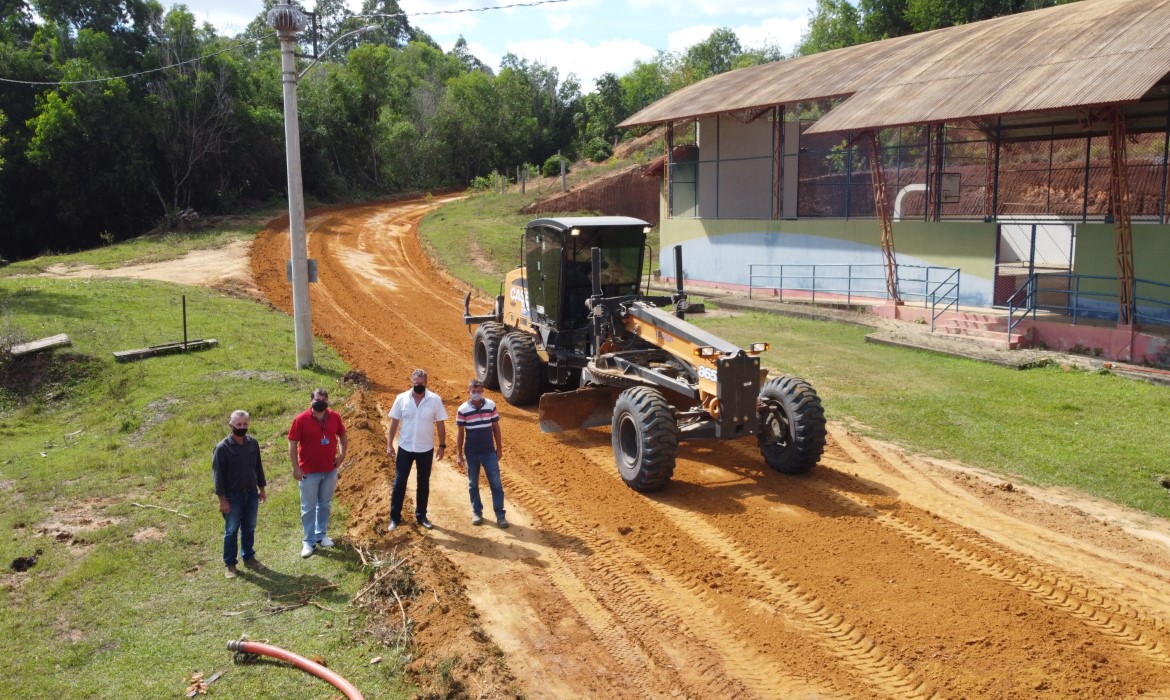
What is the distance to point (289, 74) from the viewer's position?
1566 cm

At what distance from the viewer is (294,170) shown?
15.8 m

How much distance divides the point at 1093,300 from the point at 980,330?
8.55ft

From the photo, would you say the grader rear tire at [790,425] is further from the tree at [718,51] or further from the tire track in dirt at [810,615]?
the tree at [718,51]

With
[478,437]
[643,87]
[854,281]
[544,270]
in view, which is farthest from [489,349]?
[643,87]

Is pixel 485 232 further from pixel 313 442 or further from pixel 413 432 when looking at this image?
pixel 313 442

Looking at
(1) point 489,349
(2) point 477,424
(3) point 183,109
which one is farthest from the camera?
(3) point 183,109

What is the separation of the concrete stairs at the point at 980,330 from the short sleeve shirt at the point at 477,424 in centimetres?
1377

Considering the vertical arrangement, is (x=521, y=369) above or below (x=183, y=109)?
below

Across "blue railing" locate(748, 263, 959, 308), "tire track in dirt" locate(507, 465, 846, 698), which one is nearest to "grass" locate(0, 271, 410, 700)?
"tire track in dirt" locate(507, 465, 846, 698)

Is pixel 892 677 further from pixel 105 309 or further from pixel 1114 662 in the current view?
pixel 105 309

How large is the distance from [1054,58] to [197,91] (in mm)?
33298

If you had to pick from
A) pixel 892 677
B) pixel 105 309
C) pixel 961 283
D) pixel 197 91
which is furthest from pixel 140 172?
pixel 892 677

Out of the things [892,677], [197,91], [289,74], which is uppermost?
[197,91]

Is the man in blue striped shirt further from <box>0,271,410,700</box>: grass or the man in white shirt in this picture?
<box>0,271,410,700</box>: grass
